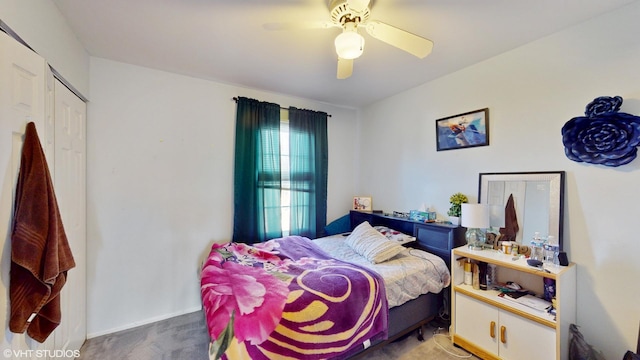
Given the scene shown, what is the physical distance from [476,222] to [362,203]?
5.56 ft

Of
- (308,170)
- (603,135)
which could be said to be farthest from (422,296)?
(308,170)

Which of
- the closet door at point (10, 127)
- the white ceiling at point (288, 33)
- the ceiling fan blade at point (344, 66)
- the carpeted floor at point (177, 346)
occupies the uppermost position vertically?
the white ceiling at point (288, 33)

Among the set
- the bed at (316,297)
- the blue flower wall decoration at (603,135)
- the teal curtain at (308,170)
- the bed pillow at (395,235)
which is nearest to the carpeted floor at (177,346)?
the bed at (316,297)

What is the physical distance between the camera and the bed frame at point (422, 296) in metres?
1.96

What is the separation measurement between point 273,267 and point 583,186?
247cm

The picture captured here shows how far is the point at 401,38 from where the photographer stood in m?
1.48

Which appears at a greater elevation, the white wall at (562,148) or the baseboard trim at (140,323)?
the white wall at (562,148)

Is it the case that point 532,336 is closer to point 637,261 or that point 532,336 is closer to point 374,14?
point 637,261

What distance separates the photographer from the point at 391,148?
3.28 m

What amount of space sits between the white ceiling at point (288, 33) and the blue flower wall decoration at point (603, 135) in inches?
27.3

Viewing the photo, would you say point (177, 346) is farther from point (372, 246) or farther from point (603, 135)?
point (603, 135)

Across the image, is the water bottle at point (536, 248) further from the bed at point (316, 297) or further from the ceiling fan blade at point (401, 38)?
the ceiling fan blade at point (401, 38)

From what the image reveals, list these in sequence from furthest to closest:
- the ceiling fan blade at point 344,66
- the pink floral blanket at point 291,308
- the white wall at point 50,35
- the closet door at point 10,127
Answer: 1. the ceiling fan blade at point 344,66
2. the pink floral blanket at point 291,308
3. the white wall at point 50,35
4. the closet door at point 10,127

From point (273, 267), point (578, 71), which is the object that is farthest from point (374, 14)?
point (273, 267)
